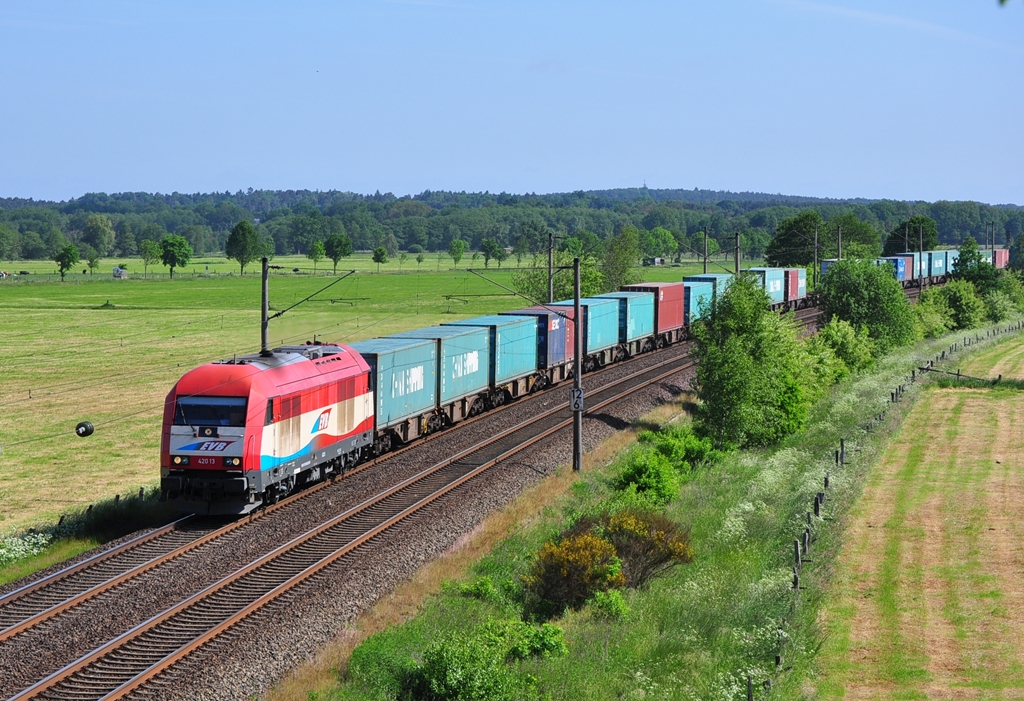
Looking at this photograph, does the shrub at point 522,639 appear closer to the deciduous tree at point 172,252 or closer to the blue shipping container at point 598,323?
the blue shipping container at point 598,323

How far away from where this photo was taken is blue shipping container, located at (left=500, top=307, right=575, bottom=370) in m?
48.4

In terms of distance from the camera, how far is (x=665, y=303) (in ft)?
216

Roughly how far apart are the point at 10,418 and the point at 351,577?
33.7 metres

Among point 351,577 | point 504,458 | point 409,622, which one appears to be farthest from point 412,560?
point 504,458

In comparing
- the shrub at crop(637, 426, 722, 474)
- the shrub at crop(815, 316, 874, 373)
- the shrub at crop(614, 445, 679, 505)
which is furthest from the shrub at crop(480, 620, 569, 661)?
the shrub at crop(815, 316, 874, 373)

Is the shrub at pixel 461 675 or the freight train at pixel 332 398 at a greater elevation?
the freight train at pixel 332 398

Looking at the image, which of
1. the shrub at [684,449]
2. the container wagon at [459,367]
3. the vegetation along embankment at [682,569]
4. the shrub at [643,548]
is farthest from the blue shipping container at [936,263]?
the shrub at [643,548]

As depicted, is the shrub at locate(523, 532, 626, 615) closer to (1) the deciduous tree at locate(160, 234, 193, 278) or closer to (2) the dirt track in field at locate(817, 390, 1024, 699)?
(2) the dirt track in field at locate(817, 390, 1024, 699)

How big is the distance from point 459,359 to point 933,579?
20.0 m

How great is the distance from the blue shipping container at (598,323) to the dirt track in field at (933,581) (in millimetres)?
16137

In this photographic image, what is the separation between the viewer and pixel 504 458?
3572cm

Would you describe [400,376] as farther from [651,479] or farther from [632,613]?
[632,613]

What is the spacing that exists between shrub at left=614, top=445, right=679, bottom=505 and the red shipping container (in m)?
31.9

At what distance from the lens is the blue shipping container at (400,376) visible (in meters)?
34.2
